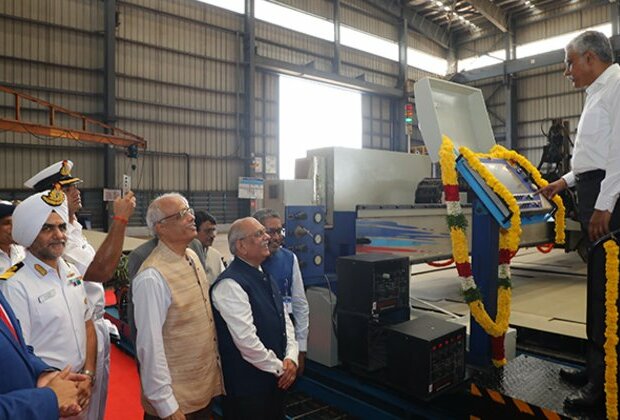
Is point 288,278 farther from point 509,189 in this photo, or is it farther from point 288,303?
point 509,189

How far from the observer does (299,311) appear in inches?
108

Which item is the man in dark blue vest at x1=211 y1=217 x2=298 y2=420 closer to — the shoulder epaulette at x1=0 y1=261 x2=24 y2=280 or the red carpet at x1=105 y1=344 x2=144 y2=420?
the shoulder epaulette at x1=0 y1=261 x2=24 y2=280

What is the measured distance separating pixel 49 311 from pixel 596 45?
8.63 feet

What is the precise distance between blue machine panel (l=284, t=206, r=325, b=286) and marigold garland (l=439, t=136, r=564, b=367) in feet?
3.70

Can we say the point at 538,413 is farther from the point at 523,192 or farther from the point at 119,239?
the point at 119,239

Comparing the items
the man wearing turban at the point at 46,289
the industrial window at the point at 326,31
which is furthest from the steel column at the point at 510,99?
the man wearing turban at the point at 46,289

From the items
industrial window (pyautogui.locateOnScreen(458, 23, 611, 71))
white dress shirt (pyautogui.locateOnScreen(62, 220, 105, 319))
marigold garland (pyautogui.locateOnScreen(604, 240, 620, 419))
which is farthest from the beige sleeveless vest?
industrial window (pyautogui.locateOnScreen(458, 23, 611, 71))

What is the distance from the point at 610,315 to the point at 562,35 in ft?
55.1

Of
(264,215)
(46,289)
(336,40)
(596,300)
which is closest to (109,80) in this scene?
(336,40)

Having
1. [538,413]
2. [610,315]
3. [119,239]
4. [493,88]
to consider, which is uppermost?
[493,88]

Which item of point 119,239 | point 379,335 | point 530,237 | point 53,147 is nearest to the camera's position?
point 119,239

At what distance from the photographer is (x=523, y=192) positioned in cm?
274

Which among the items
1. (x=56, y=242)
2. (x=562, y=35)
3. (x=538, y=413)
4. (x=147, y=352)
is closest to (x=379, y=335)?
(x=538, y=413)

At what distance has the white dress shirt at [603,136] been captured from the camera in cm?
186
